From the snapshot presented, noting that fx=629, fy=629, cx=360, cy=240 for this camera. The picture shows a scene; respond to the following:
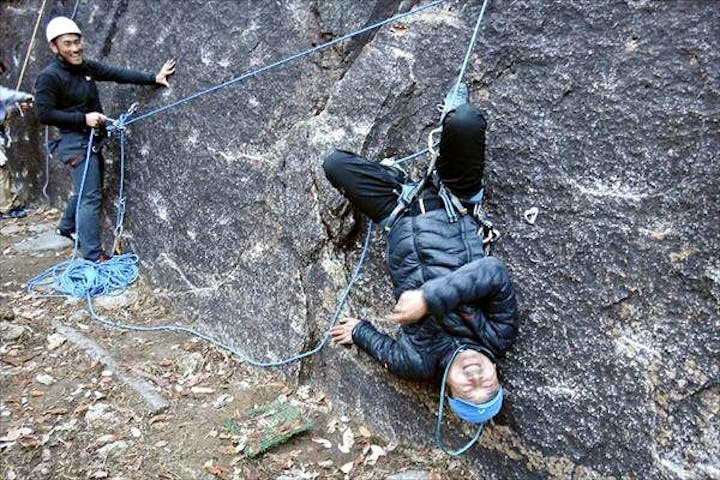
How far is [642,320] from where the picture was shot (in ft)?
10.0

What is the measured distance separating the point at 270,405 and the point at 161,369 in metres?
0.96

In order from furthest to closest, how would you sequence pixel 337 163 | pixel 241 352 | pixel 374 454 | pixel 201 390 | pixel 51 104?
pixel 51 104 < pixel 241 352 < pixel 201 390 < pixel 374 454 < pixel 337 163

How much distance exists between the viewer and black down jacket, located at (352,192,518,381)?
3.14 meters

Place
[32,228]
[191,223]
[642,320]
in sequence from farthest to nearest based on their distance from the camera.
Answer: [32,228]
[191,223]
[642,320]

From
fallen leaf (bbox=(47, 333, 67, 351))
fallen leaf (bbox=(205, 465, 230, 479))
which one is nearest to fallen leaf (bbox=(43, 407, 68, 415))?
fallen leaf (bbox=(47, 333, 67, 351))

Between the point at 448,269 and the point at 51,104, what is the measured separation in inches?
157

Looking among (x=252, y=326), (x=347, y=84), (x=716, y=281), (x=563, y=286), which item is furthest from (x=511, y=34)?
(x=252, y=326)

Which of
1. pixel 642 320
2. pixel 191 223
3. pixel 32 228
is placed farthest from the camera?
pixel 32 228

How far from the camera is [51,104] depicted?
17.8 ft

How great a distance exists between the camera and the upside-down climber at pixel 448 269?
3.16m

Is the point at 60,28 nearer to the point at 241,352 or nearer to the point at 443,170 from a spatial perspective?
the point at 241,352

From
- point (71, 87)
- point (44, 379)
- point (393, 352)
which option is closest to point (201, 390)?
point (44, 379)

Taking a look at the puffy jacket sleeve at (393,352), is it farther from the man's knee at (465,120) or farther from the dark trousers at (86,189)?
the dark trousers at (86,189)

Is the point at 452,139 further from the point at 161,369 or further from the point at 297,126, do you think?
the point at 161,369
